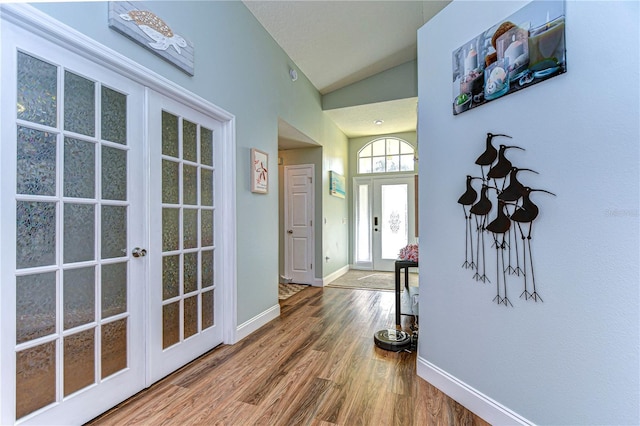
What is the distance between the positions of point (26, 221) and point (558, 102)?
2.47 m

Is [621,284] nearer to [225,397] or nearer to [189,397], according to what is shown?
[225,397]

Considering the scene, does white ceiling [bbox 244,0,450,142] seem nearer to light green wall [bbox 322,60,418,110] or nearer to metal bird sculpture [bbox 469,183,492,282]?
light green wall [bbox 322,60,418,110]

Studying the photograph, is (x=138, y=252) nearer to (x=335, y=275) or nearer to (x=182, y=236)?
(x=182, y=236)

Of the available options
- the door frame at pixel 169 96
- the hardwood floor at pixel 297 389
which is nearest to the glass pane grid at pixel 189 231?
the door frame at pixel 169 96

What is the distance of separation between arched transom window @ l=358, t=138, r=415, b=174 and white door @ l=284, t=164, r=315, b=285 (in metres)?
1.78

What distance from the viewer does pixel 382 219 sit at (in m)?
6.14

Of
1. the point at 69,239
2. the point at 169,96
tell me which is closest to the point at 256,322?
the point at 69,239

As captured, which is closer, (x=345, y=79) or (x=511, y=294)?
(x=511, y=294)

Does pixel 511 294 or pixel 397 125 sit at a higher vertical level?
pixel 397 125

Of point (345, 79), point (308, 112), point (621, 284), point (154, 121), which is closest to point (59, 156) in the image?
point (154, 121)

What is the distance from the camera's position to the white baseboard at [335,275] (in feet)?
16.5

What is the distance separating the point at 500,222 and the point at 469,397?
100cm

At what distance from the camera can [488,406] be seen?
5.12ft

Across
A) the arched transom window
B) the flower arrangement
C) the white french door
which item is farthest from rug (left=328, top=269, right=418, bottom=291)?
the arched transom window
